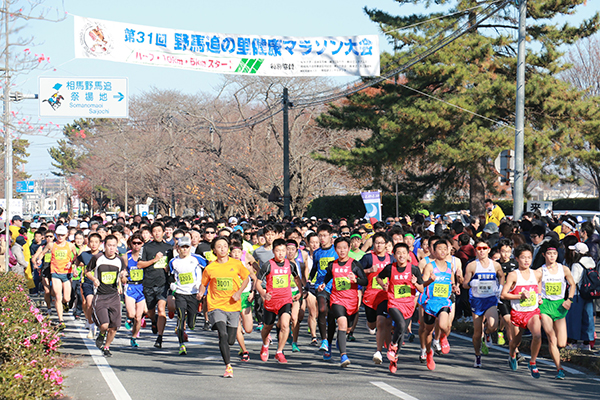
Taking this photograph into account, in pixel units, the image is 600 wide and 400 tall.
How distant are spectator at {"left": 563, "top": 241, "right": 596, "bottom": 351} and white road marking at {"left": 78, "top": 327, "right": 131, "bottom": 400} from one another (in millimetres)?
6017

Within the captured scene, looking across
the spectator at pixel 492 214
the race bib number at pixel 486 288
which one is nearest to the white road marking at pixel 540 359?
the race bib number at pixel 486 288

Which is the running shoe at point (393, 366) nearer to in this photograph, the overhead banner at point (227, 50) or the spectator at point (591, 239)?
the spectator at point (591, 239)

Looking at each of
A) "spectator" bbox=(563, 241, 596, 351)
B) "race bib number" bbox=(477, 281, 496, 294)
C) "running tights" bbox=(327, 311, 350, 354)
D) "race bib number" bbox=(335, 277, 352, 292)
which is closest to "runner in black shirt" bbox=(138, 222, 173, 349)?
"running tights" bbox=(327, 311, 350, 354)

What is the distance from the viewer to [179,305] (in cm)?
989

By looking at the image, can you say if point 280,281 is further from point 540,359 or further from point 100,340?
point 540,359

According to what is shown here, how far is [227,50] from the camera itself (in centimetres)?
1792

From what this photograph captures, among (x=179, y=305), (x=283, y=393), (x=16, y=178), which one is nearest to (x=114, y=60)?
(x=179, y=305)

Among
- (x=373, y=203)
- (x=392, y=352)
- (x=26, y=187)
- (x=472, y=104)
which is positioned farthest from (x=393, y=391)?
(x=26, y=187)

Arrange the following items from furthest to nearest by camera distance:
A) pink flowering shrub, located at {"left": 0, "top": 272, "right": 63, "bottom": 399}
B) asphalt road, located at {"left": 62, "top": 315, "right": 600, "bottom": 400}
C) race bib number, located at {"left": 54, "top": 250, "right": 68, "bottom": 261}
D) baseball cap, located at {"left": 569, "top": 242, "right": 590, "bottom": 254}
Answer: race bib number, located at {"left": 54, "top": 250, "right": 68, "bottom": 261} → baseball cap, located at {"left": 569, "top": 242, "right": 590, "bottom": 254} → asphalt road, located at {"left": 62, "top": 315, "right": 600, "bottom": 400} → pink flowering shrub, located at {"left": 0, "top": 272, "right": 63, "bottom": 399}

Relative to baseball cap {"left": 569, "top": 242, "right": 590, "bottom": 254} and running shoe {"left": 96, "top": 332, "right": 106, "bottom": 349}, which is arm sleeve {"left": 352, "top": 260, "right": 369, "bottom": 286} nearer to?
baseball cap {"left": 569, "top": 242, "right": 590, "bottom": 254}

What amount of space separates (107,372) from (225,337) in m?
1.56

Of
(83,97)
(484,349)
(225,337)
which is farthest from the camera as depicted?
(83,97)

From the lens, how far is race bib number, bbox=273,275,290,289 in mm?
9367

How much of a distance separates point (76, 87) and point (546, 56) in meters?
15.3
